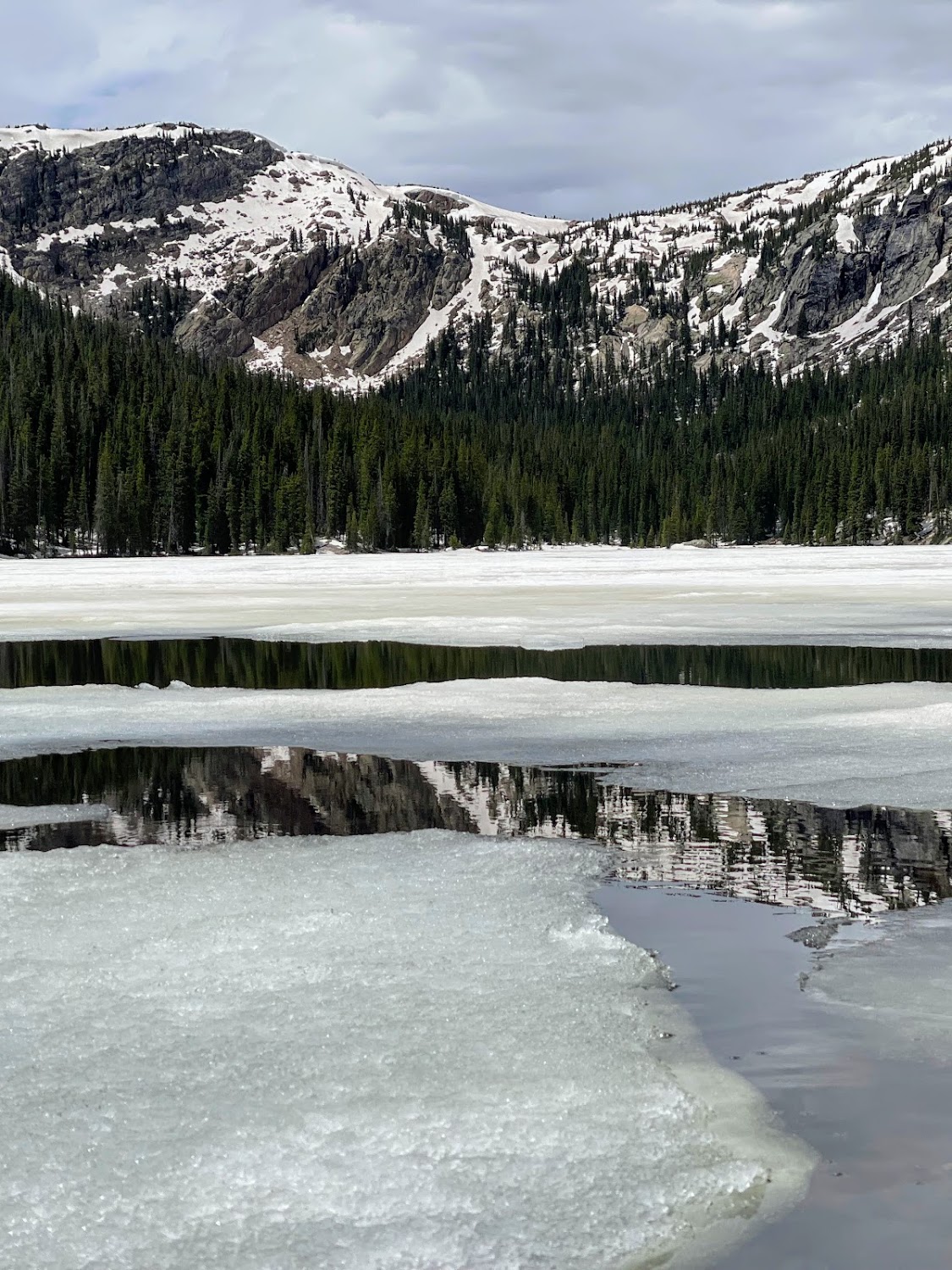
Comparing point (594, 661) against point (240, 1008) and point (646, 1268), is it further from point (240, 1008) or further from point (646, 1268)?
point (646, 1268)

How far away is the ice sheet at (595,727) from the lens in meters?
9.38

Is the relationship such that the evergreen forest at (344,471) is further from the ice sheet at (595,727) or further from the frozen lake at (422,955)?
the frozen lake at (422,955)

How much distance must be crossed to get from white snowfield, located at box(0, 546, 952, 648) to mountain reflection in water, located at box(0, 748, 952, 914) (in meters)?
9.12

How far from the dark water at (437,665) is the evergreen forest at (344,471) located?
245ft

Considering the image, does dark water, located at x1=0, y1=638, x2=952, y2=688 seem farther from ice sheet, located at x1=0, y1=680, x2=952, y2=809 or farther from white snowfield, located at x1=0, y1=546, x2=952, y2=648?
ice sheet, located at x1=0, y1=680, x2=952, y2=809

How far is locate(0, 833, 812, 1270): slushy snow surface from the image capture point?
10.6 feet

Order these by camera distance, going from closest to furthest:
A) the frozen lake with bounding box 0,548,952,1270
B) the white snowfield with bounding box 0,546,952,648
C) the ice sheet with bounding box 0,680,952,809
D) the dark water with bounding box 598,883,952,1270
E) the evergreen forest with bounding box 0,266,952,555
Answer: the dark water with bounding box 598,883,952,1270 < the frozen lake with bounding box 0,548,952,1270 < the ice sheet with bounding box 0,680,952,809 < the white snowfield with bounding box 0,546,952,648 < the evergreen forest with bounding box 0,266,952,555

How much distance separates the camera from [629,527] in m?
155

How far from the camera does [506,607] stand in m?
27.2

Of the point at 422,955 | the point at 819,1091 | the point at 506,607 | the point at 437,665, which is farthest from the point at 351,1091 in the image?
the point at 506,607

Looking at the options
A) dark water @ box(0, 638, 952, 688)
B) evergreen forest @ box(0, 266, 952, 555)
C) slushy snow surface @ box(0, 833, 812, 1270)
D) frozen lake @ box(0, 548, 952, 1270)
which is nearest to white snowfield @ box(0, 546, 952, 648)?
dark water @ box(0, 638, 952, 688)

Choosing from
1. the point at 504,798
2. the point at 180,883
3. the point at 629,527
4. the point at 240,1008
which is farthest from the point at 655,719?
the point at 629,527

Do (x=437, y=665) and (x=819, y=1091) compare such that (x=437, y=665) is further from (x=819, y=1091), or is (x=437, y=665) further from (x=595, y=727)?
(x=819, y=1091)

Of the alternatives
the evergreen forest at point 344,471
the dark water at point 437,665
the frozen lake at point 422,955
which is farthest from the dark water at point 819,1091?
the evergreen forest at point 344,471
